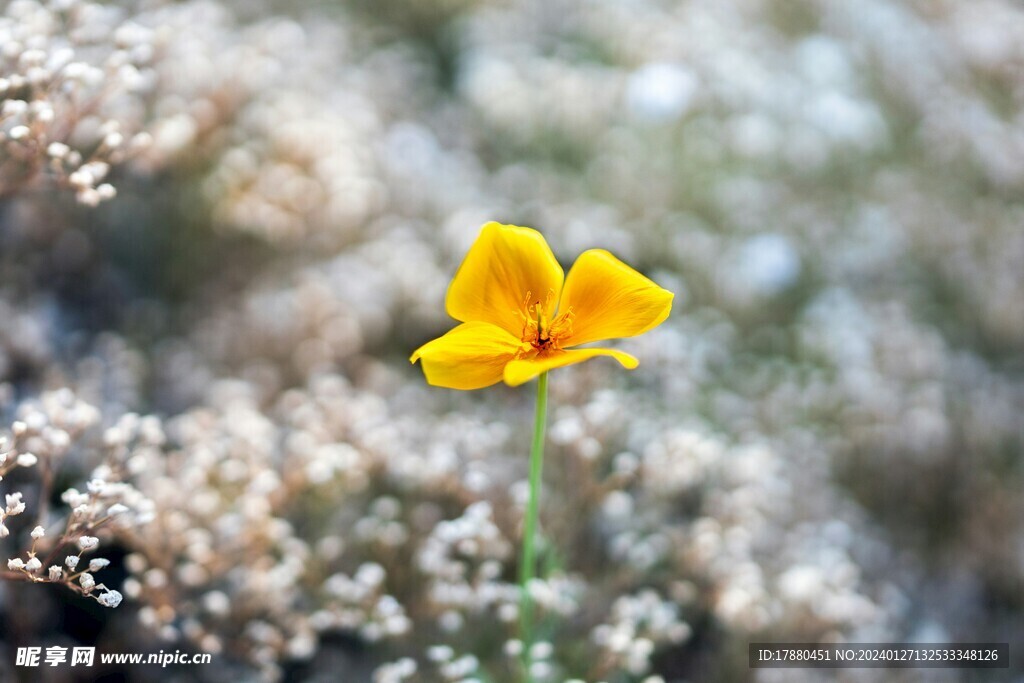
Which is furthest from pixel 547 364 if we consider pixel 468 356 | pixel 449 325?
pixel 449 325

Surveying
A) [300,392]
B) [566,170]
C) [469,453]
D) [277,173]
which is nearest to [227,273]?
[277,173]

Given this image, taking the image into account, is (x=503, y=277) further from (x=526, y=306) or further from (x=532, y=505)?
(x=532, y=505)

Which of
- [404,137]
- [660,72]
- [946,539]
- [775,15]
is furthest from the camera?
[775,15]

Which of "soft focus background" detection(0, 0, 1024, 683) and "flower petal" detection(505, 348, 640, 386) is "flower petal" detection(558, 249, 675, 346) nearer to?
"flower petal" detection(505, 348, 640, 386)

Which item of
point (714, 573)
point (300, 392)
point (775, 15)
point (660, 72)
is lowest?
point (714, 573)

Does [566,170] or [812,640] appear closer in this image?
[812,640]

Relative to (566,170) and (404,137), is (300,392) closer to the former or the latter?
(404,137)

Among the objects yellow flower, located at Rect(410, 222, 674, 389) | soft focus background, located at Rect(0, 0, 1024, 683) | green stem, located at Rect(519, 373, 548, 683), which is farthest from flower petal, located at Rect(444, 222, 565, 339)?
soft focus background, located at Rect(0, 0, 1024, 683)
